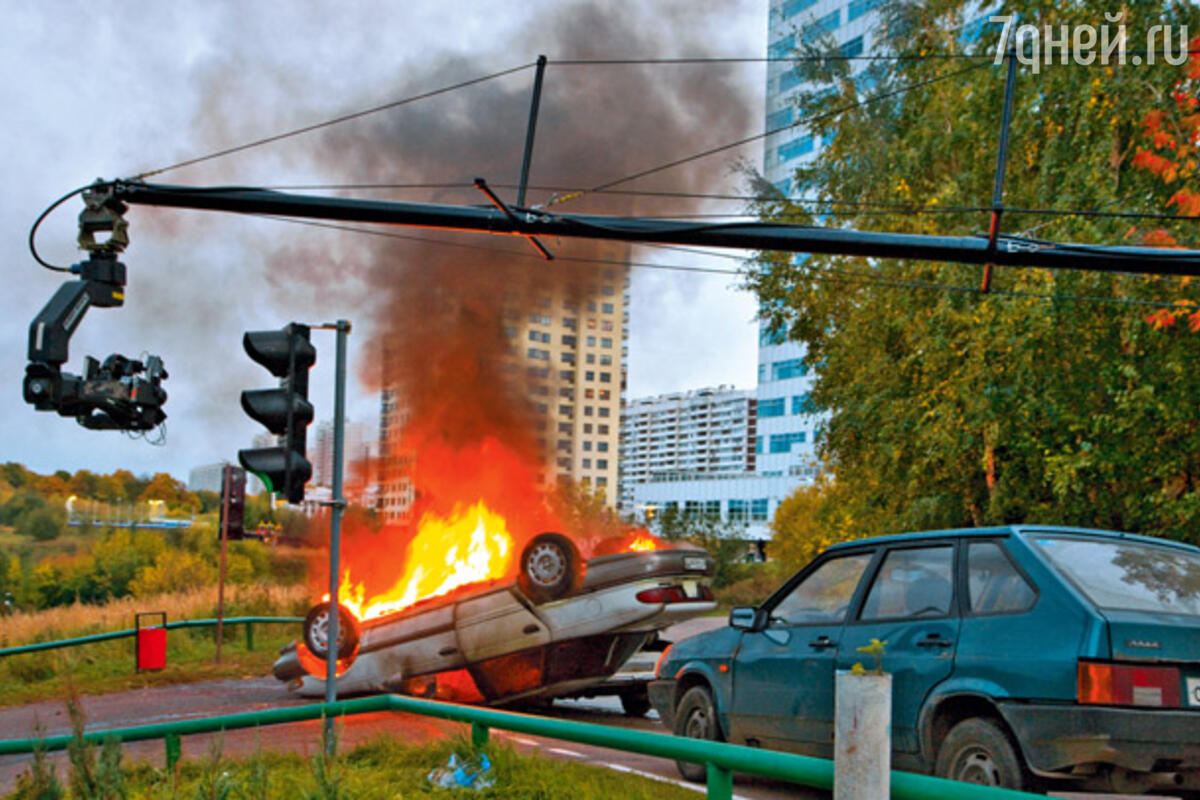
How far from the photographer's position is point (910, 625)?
22.8 ft

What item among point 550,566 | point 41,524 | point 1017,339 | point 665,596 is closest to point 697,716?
point 665,596

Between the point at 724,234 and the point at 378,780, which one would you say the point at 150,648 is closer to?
the point at 724,234

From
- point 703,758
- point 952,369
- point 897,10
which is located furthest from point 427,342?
point 703,758

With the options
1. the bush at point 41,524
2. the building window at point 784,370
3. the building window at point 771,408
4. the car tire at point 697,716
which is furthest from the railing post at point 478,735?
the building window at point 771,408

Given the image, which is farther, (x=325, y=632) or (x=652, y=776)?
(x=325, y=632)

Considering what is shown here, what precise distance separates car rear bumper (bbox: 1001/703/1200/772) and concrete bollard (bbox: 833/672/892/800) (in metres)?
1.96

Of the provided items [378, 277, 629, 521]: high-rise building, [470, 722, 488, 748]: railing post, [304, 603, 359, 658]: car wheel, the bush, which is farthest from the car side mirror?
the bush

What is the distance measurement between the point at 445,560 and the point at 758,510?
85823 mm

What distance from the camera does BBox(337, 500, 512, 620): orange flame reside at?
46.7ft

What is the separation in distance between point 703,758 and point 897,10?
23510 millimetres

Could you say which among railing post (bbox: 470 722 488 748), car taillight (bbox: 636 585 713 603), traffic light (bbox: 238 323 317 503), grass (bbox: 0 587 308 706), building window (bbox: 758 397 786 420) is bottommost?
grass (bbox: 0 587 308 706)

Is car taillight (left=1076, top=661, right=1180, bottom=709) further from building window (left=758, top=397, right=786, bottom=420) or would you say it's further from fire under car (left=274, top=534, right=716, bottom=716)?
building window (left=758, top=397, right=786, bottom=420)

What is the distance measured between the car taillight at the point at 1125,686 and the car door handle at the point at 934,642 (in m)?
0.88

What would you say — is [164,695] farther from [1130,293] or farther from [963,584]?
[1130,293]
